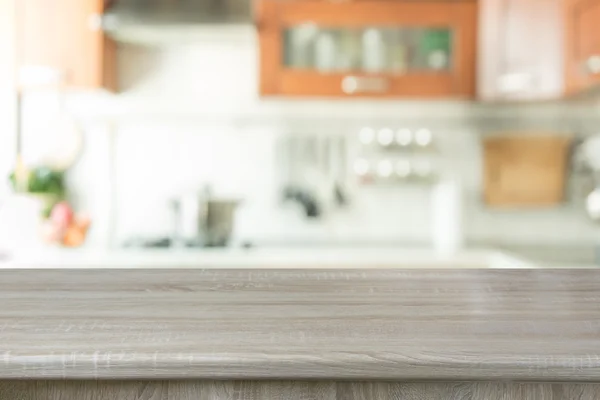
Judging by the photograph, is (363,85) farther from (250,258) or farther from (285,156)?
(250,258)

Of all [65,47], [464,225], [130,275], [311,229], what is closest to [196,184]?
[311,229]

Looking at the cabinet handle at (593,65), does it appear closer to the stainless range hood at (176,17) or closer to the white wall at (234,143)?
the white wall at (234,143)

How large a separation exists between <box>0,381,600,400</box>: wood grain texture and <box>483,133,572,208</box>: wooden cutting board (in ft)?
8.08

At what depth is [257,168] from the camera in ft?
9.99

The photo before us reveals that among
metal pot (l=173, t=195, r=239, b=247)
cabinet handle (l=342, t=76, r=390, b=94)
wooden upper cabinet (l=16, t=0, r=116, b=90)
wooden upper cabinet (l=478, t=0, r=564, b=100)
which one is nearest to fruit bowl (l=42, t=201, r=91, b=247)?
metal pot (l=173, t=195, r=239, b=247)

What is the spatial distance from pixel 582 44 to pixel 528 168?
0.63 metres

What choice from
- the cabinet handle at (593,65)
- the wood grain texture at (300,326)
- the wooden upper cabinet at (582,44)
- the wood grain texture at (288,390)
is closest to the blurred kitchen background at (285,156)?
the wooden upper cabinet at (582,44)

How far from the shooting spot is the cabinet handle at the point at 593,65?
2391 mm

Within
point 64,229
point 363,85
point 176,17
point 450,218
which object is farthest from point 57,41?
point 450,218

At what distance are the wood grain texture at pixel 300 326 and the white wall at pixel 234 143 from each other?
7.29 feet

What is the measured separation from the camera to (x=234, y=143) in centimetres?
304

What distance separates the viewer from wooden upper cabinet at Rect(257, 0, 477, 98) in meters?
2.71

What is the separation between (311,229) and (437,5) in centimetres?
103

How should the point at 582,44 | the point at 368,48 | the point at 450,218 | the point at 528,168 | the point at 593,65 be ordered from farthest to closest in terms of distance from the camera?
the point at 528,168 < the point at 450,218 < the point at 368,48 < the point at 582,44 < the point at 593,65
